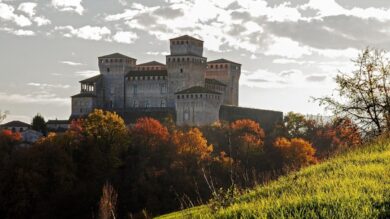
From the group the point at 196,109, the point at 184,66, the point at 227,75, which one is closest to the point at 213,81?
the point at 227,75

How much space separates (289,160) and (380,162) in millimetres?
55391

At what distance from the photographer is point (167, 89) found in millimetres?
82375

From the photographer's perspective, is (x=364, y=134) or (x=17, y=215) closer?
(x=364, y=134)

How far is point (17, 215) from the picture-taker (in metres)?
51.4

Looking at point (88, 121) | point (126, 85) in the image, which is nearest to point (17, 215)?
point (88, 121)

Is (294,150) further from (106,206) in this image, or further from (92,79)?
(106,206)

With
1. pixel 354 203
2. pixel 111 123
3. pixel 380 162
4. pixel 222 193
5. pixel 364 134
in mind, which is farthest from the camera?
pixel 111 123

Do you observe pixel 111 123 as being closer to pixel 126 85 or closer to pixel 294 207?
pixel 126 85

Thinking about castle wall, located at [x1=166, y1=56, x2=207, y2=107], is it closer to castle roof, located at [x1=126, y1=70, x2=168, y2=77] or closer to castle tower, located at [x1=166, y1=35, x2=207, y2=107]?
castle tower, located at [x1=166, y1=35, x2=207, y2=107]

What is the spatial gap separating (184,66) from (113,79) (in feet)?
37.7

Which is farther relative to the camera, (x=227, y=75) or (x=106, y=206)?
(x=227, y=75)

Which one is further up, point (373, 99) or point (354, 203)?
point (373, 99)

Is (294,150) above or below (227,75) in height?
below

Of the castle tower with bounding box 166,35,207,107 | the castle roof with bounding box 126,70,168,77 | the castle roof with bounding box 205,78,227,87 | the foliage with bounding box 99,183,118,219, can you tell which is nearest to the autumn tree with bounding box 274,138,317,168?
the castle tower with bounding box 166,35,207,107
